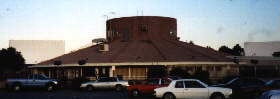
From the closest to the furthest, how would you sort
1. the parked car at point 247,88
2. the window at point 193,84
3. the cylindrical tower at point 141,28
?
the window at point 193,84 < the parked car at point 247,88 < the cylindrical tower at point 141,28

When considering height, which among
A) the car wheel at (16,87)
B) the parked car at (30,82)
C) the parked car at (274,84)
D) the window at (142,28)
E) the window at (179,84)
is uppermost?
the window at (142,28)

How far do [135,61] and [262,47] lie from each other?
201 ft

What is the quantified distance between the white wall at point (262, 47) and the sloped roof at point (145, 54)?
46150 mm

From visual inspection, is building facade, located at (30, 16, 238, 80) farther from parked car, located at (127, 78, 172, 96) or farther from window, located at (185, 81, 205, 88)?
window, located at (185, 81, 205, 88)

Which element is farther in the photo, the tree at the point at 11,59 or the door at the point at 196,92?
the tree at the point at 11,59

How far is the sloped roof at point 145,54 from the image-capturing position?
2068 inches

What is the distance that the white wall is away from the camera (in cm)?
10350

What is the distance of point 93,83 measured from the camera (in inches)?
1545

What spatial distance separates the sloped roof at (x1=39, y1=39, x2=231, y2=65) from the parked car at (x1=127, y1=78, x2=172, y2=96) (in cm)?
2116

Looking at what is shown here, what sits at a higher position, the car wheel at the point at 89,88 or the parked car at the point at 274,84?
the parked car at the point at 274,84

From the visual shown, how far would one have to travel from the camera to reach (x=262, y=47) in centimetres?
10600

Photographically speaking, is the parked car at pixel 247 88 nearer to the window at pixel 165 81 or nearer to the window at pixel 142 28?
the window at pixel 165 81

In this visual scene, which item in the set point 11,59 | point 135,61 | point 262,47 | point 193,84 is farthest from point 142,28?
point 11,59

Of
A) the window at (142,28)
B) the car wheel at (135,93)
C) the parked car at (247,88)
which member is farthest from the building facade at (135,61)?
the parked car at (247,88)
